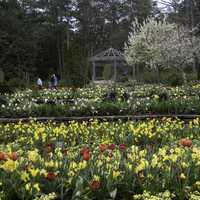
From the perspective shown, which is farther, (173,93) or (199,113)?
(173,93)

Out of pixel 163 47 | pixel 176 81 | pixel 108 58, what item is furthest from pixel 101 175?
pixel 108 58

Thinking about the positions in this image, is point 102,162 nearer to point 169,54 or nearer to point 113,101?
point 113,101

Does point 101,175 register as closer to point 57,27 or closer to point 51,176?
point 51,176

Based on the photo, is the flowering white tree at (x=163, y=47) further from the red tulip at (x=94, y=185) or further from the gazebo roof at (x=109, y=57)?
the red tulip at (x=94, y=185)

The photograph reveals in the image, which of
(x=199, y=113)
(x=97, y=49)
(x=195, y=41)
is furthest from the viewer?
(x=97, y=49)

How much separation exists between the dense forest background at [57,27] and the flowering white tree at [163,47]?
2570 millimetres

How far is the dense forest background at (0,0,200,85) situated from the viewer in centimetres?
4934

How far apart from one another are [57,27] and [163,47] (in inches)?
938

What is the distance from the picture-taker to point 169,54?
1299 inches

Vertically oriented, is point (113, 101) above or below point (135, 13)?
below

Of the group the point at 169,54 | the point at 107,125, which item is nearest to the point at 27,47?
the point at 169,54

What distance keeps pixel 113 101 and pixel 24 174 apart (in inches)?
399

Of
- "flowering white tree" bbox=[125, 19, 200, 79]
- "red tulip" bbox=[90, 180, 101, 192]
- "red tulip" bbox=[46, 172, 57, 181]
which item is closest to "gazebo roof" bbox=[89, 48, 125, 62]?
"flowering white tree" bbox=[125, 19, 200, 79]

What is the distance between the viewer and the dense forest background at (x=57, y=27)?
49.3m
